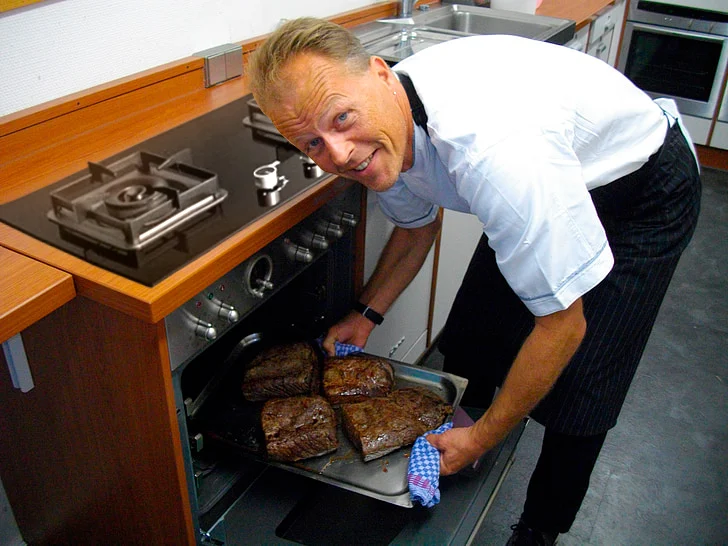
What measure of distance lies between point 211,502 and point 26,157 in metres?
0.62

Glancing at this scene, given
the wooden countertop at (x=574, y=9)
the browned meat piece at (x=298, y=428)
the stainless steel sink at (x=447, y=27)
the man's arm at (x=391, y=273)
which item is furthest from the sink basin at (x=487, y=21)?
the browned meat piece at (x=298, y=428)

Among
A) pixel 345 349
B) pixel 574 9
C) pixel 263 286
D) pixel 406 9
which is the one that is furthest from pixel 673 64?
pixel 263 286

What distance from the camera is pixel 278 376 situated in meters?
1.16

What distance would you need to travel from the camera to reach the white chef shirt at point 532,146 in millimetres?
878

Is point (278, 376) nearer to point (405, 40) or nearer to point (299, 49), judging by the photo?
point (299, 49)

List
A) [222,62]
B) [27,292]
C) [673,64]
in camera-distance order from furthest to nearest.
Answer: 1. [673,64]
2. [222,62]
3. [27,292]

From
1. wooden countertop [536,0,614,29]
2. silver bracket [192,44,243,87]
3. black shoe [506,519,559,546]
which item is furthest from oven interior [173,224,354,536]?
wooden countertop [536,0,614,29]

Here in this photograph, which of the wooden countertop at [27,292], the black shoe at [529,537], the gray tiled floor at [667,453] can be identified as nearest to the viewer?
the wooden countertop at [27,292]

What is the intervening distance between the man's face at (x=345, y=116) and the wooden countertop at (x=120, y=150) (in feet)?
0.32

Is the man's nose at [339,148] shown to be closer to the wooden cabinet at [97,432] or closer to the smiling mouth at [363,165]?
the smiling mouth at [363,165]

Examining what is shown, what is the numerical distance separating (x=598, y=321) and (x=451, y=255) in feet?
2.43

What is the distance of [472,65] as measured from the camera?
0.98 meters

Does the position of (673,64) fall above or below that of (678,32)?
below

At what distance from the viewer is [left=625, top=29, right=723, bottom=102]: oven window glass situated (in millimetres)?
3164
